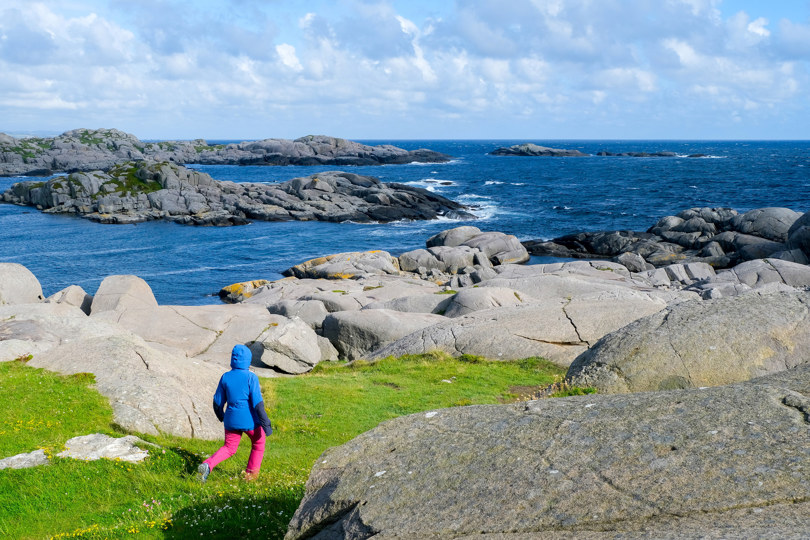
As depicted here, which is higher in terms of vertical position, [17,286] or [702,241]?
[17,286]

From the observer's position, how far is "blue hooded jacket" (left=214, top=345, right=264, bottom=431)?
40.9 feet

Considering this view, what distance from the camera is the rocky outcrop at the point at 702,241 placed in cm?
6456

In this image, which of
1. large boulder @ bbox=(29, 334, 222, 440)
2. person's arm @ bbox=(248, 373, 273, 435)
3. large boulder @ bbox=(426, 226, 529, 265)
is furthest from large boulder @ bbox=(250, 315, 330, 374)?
large boulder @ bbox=(426, 226, 529, 265)

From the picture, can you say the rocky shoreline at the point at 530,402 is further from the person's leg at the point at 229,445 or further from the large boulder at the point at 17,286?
the person's leg at the point at 229,445

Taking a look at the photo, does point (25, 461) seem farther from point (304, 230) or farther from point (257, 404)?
point (304, 230)

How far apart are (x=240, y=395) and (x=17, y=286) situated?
1217 inches

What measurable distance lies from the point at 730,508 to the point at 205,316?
3104cm

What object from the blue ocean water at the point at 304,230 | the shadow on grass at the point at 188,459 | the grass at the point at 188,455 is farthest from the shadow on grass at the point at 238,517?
the blue ocean water at the point at 304,230

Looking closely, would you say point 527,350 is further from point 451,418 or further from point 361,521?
point 361,521

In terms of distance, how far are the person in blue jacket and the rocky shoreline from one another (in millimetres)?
3938

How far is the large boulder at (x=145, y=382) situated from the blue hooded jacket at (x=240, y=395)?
403cm

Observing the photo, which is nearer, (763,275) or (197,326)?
(197,326)

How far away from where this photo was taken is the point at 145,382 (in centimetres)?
1730

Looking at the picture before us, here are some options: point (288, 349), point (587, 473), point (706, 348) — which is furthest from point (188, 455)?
point (288, 349)
